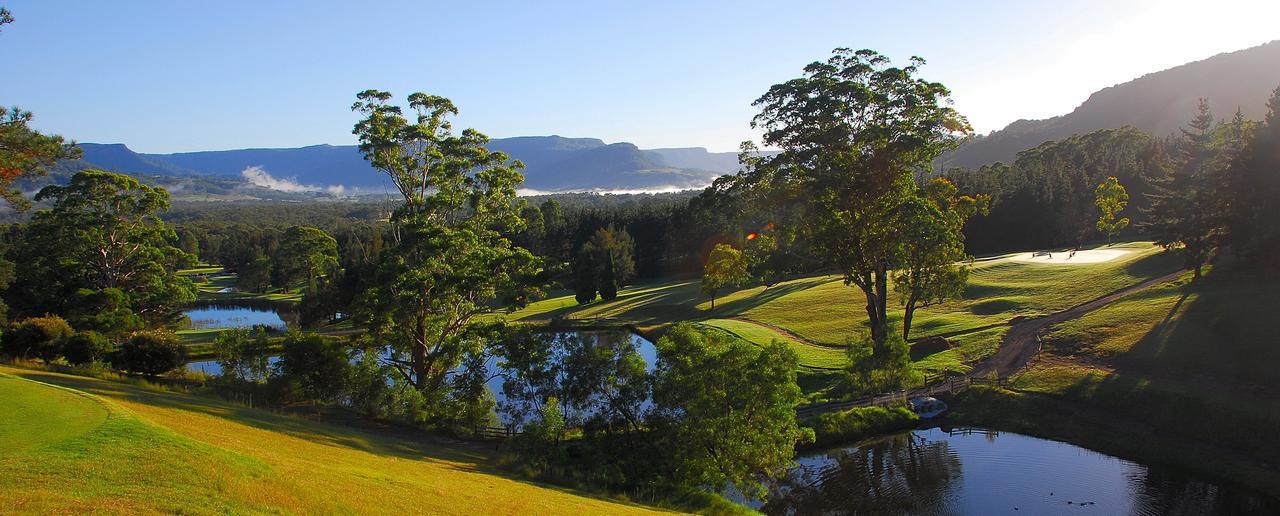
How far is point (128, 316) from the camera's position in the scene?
42.7 meters

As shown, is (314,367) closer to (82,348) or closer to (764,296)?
(82,348)

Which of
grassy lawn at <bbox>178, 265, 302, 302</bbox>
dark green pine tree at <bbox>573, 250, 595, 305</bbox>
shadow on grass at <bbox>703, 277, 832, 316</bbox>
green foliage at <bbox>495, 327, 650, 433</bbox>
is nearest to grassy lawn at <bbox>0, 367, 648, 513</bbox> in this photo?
green foliage at <bbox>495, 327, 650, 433</bbox>

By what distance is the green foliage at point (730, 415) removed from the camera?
2420 centimetres

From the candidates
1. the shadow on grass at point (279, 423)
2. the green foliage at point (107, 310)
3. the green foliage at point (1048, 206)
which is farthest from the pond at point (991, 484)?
the green foliage at point (1048, 206)

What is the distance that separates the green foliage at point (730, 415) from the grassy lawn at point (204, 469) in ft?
13.6

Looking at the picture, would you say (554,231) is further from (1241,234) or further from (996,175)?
(1241,234)

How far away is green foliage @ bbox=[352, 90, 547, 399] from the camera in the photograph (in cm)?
3384

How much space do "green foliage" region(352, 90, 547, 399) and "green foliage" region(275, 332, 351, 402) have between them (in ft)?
7.11

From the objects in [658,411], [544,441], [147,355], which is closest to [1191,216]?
[658,411]

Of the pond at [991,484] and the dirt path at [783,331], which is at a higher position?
the dirt path at [783,331]

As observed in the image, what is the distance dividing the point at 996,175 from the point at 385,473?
11471 centimetres

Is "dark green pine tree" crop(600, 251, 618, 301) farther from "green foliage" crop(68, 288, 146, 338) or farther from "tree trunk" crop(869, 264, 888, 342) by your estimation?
"green foliage" crop(68, 288, 146, 338)

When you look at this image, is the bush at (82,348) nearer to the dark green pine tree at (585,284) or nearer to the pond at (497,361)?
the pond at (497,361)

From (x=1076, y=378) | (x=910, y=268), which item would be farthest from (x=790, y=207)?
(x=1076, y=378)
